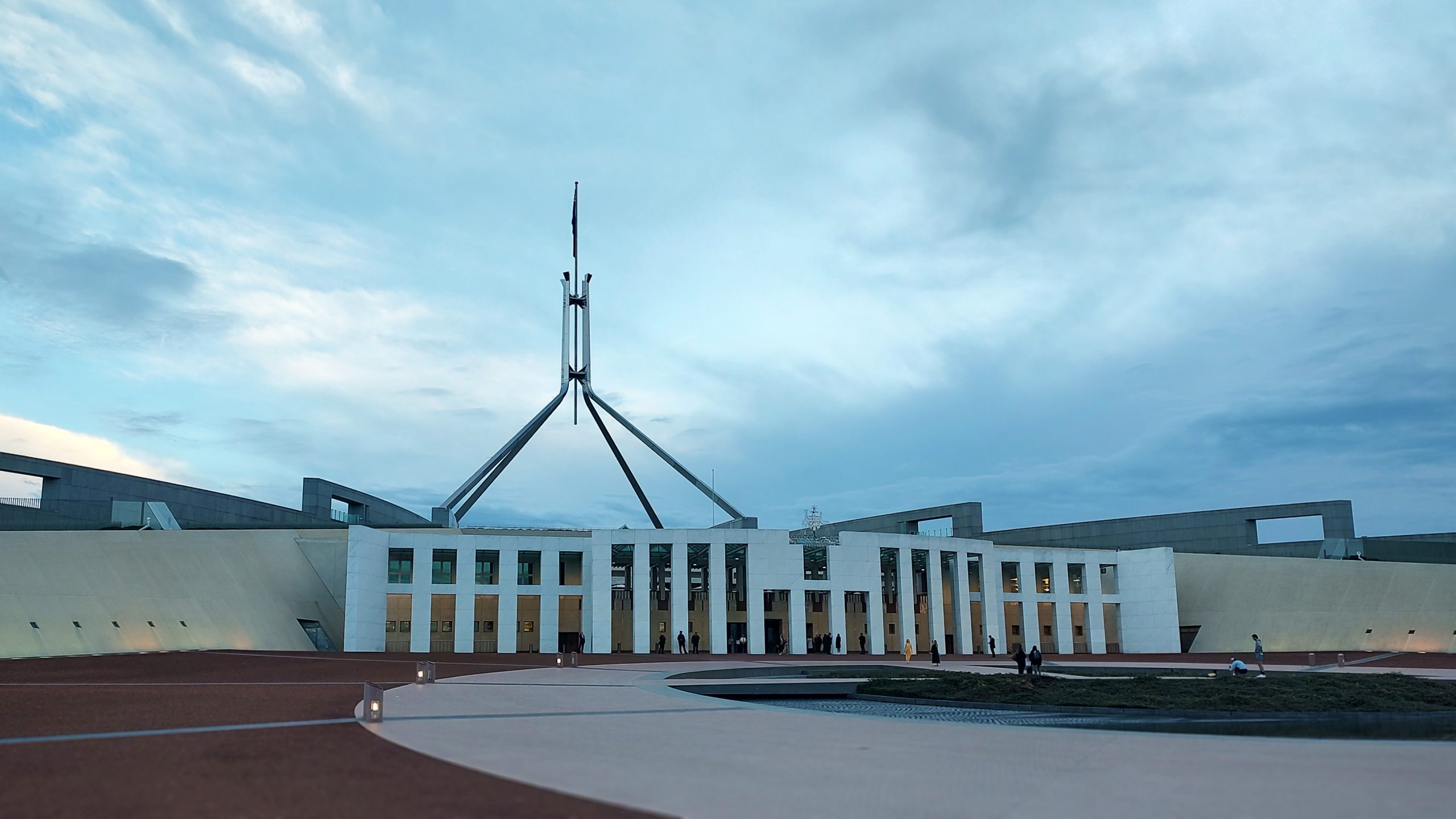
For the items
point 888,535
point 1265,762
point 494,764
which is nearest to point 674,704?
point 494,764

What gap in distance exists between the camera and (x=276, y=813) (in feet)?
27.4

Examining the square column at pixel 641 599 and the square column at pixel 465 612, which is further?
the square column at pixel 641 599

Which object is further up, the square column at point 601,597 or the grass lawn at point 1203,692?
the square column at point 601,597

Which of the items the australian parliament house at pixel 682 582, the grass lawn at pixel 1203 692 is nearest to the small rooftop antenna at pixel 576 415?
the australian parliament house at pixel 682 582

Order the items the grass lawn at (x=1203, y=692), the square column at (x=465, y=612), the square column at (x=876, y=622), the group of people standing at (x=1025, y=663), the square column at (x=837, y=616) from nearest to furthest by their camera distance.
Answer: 1. the grass lawn at (x=1203, y=692)
2. the group of people standing at (x=1025, y=663)
3. the square column at (x=465, y=612)
4. the square column at (x=876, y=622)
5. the square column at (x=837, y=616)

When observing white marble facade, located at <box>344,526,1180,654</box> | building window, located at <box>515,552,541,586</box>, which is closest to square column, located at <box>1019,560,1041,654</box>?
white marble facade, located at <box>344,526,1180,654</box>

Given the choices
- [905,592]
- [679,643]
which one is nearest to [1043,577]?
[905,592]

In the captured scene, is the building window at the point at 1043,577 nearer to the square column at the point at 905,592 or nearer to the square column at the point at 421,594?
the square column at the point at 905,592

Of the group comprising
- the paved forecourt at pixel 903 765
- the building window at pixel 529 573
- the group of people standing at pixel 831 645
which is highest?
the building window at pixel 529 573

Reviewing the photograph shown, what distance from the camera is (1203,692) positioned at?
2269 cm

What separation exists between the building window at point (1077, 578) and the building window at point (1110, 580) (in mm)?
1344

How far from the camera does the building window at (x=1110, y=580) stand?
6231cm

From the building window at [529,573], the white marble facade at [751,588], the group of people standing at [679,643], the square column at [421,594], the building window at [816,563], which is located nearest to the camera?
the group of people standing at [679,643]

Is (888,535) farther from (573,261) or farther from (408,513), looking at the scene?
(408,513)
